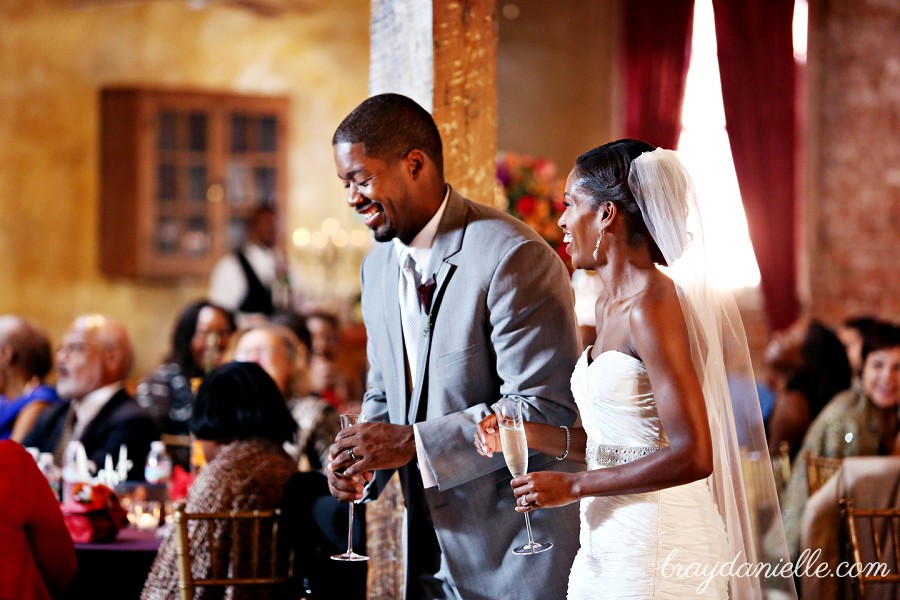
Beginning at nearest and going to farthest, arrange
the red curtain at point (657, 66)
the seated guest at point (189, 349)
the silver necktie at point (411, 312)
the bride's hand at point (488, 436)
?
the bride's hand at point (488, 436)
the silver necktie at point (411, 312)
the seated guest at point (189, 349)
the red curtain at point (657, 66)

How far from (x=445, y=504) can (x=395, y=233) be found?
646mm

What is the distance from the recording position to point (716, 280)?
242cm

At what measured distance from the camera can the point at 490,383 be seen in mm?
2684

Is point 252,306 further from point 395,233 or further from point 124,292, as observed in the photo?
point 395,233

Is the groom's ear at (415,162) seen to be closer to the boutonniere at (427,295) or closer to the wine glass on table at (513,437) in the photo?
the boutonniere at (427,295)

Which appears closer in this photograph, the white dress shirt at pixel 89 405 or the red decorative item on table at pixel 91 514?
the red decorative item on table at pixel 91 514

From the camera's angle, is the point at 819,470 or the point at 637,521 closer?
the point at 637,521

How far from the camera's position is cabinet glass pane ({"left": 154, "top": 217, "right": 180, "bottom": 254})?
922 centimetres

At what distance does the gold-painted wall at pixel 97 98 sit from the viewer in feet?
29.6

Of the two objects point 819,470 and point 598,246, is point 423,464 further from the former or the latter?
point 819,470

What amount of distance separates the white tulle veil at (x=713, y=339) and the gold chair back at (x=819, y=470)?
1.50 metres

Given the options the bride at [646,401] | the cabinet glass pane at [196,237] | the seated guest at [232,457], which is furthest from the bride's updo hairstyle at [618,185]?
the cabinet glass pane at [196,237]

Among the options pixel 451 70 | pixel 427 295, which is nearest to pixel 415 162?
pixel 427 295

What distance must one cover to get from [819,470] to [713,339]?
6.40ft
